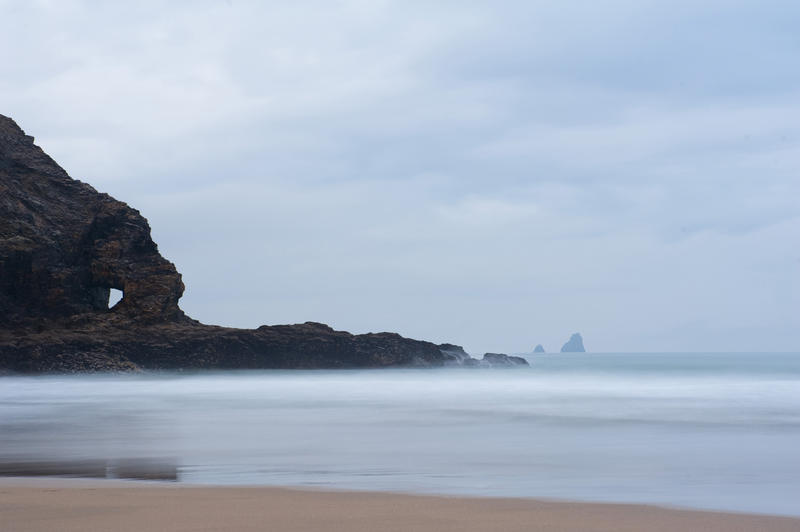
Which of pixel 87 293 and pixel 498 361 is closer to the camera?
pixel 87 293

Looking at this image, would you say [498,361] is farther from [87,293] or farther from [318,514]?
[318,514]

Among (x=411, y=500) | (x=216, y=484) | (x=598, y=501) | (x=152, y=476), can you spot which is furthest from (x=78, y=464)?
(x=598, y=501)

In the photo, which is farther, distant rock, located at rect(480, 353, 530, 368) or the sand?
distant rock, located at rect(480, 353, 530, 368)

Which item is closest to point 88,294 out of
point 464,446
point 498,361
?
point 498,361

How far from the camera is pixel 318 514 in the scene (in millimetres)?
5156

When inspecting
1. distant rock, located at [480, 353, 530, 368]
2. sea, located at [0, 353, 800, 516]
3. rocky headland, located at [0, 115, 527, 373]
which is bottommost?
sea, located at [0, 353, 800, 516]

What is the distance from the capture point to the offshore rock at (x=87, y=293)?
45.6 meters

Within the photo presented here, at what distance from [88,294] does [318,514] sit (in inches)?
1994

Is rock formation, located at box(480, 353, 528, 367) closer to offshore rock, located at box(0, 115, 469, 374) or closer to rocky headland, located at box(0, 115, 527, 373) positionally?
rocky headland, located at box(0, 115, 527, 373)

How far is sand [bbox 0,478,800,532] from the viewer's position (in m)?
4.77

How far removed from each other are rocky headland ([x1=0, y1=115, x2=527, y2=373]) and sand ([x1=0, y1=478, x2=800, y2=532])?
4030cm

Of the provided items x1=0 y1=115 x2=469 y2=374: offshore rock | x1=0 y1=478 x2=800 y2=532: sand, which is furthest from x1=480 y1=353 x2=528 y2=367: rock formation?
x1=0 y1=478 x2=800 y2=532: sand

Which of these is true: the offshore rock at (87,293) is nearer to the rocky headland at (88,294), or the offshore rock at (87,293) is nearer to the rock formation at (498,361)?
the rocky headland at (88,294)

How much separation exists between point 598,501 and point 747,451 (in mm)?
4555
